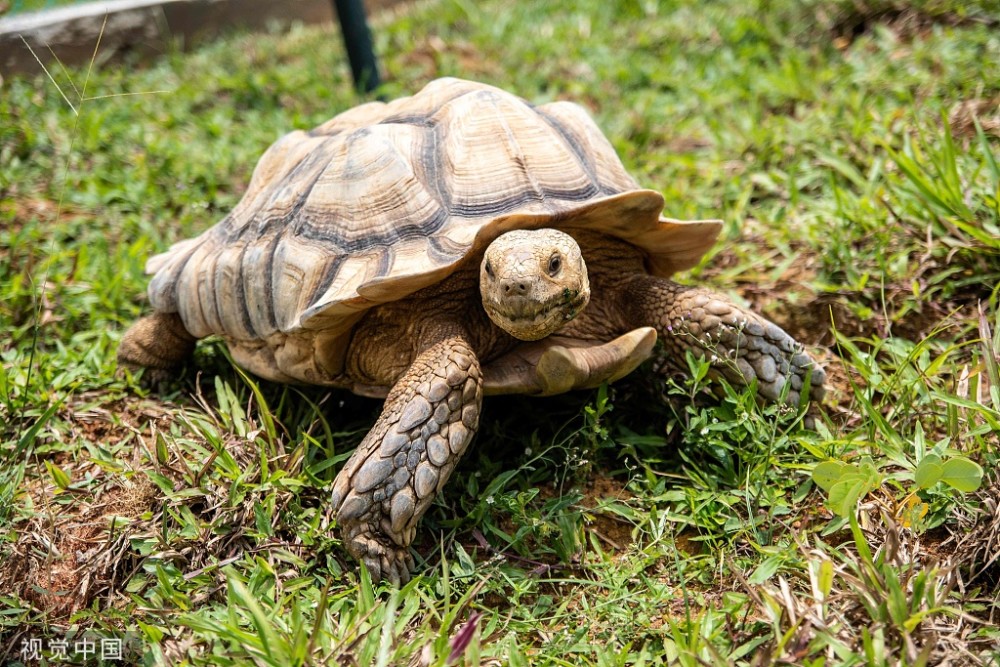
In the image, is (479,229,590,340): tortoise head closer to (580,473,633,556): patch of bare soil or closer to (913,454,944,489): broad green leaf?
(580,473,633,556): patch of bare soil

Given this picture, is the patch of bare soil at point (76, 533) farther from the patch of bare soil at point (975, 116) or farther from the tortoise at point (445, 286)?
the patch of bare soil at point (975, 116)

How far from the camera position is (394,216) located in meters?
2.40

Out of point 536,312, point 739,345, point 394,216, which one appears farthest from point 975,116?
point 394,216

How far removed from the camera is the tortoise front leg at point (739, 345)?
2451 mm

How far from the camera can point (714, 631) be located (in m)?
1.88

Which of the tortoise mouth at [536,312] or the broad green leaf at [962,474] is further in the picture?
the tortoise mouth at [536,312]

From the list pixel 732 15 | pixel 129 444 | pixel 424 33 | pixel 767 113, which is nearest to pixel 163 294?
pixel 129 444

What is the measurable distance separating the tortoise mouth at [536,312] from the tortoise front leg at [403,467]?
0.57ft

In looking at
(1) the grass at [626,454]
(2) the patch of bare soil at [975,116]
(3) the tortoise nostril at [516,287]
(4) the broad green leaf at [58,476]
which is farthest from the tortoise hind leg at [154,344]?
(2) the patch of bare soil at [975,116]

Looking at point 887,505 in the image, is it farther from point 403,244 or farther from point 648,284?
point 403,244

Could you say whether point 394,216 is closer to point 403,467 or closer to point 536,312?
point 536,312

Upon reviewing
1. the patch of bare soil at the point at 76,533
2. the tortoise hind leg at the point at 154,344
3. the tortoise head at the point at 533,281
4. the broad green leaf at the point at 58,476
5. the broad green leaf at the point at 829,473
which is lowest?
the broad green leaf at the point at 829,473

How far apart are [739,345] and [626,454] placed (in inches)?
19.0

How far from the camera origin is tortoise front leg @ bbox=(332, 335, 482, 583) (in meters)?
2.13
